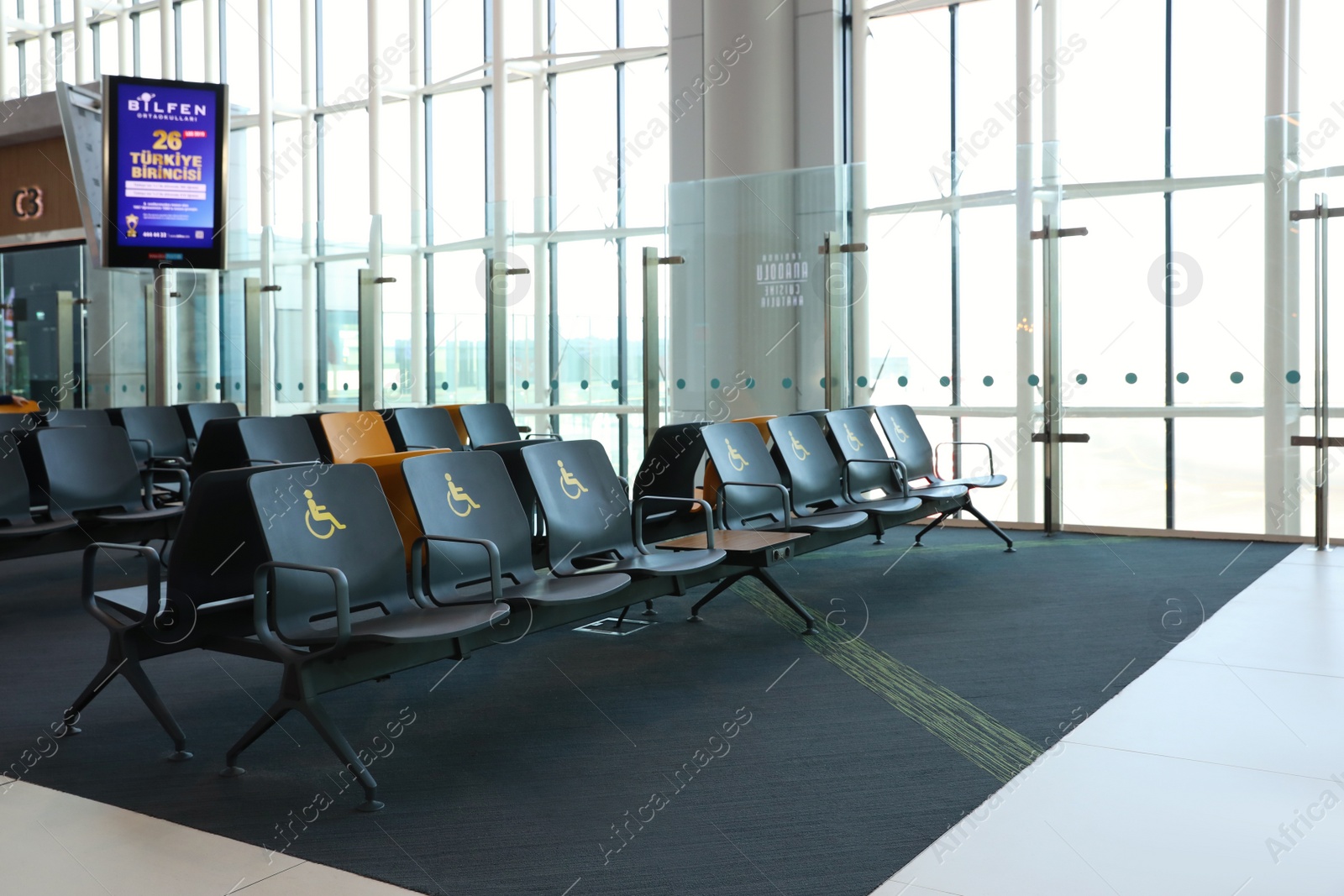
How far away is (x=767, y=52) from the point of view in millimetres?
8930

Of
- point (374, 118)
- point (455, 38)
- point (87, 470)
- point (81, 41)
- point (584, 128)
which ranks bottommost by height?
point (87, 470)

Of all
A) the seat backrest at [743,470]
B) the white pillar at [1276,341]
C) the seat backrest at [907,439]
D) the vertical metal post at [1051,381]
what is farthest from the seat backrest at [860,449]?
the white pillar at [1276,341]

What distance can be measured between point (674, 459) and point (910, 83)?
543cm

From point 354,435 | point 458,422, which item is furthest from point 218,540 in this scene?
point 458,422

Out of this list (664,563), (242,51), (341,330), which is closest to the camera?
(664,563)

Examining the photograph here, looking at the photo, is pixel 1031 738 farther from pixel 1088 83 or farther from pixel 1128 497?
pixel 1088 83

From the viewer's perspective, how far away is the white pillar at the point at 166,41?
13375 mm

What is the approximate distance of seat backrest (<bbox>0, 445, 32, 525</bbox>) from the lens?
465 centimetres

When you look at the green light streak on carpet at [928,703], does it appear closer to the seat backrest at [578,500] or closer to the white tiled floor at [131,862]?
the seat backrest at [578,500]

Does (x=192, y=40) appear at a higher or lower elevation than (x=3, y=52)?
lower

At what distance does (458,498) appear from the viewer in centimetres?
359

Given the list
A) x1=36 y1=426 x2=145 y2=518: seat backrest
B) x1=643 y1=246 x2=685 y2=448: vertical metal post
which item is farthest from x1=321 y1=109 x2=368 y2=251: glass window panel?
x1=36 y1=426 x2=145 y2=518: seat backrest

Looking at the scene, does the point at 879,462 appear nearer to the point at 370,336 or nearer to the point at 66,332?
the point at 370,336

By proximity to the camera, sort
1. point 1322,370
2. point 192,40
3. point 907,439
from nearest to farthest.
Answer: point 1322,370
point 907,439
point 192,40
